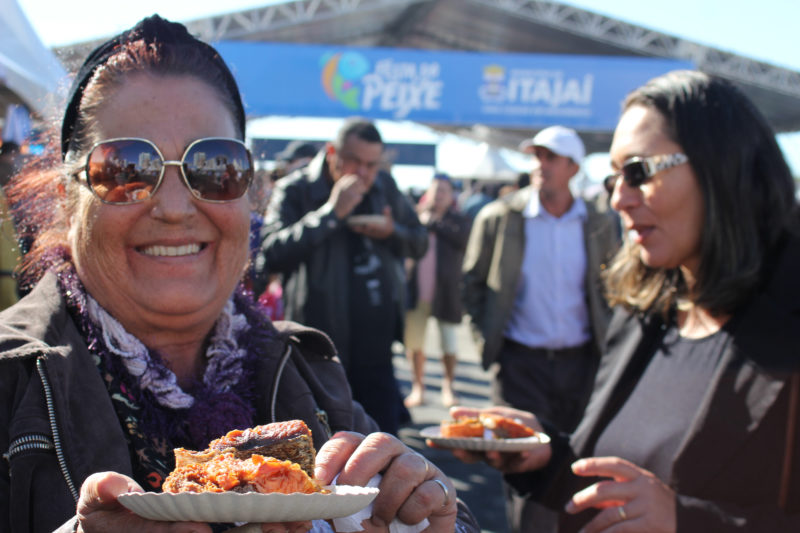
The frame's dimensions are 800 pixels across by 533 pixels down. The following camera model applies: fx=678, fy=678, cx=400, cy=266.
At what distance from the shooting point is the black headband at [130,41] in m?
1.57

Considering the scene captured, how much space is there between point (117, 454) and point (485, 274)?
3854 mm

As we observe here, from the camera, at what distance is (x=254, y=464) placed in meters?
1.07

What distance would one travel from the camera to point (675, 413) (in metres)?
2.06

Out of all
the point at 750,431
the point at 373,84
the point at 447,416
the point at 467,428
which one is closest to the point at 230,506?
the point at 750,431

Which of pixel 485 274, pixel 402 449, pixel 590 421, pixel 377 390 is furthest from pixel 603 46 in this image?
pixel 402 449

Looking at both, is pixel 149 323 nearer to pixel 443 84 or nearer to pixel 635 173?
pixel 635 173

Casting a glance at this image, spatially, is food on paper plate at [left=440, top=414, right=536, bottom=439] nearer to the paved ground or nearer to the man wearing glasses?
the man wearing glasses

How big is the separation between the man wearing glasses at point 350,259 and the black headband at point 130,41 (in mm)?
2412

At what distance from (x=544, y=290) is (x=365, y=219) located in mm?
1334

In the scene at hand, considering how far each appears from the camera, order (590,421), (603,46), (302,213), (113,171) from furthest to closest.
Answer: (603,46)
(302,213)
(590,421)
(113,171)

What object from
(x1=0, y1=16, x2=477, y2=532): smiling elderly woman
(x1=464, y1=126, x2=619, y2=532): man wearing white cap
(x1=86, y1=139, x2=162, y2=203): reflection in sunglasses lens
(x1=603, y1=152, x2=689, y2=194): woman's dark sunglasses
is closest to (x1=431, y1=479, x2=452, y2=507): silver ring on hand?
(x1=0, y1=16, x2=477, y2=532): smiling elderly woman

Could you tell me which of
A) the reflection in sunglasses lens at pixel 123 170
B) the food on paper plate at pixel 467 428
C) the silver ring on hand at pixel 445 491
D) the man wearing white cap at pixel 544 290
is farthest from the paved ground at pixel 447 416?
the reflection in sunglasses lens at pixel 123 170

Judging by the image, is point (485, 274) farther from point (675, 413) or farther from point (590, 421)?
point (675, 413)

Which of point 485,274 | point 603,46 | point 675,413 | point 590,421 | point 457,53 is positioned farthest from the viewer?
point 603,46
